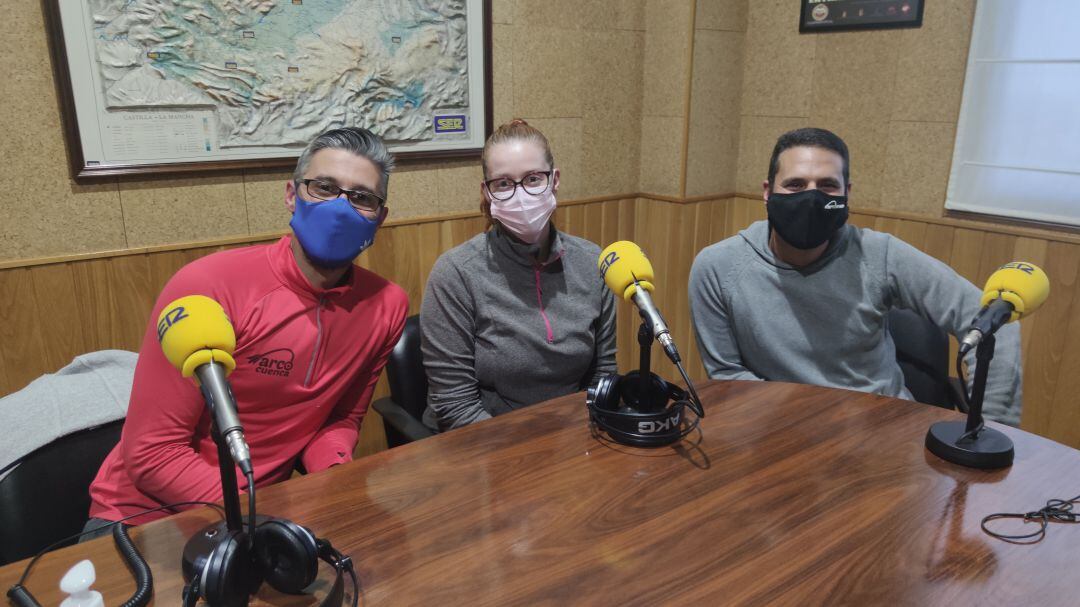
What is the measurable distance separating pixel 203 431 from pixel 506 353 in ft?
2.43

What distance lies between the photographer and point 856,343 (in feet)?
6.79

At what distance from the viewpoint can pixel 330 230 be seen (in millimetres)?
1668

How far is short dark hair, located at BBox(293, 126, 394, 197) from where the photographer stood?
1731 millimetres

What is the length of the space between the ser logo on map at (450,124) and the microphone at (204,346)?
2016 millimetres

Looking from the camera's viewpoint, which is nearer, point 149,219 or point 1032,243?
point 149,219

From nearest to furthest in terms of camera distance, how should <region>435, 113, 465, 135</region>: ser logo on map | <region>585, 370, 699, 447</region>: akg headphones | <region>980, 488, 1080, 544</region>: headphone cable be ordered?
<region>980, 488, 1080, 544</region>: headphone cable
<region>585, 370, 699, 447</region>: akg headphones
<region>435, 113, 465, 135</region>: ser logo on map

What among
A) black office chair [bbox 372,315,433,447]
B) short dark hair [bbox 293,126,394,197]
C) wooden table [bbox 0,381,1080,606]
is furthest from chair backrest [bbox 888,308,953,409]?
short dark hair [bbox 293,126,394,197]

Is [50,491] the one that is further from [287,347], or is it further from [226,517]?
[226,517]

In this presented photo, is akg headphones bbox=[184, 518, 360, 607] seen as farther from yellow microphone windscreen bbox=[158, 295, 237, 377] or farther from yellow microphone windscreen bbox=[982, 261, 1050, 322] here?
yellow microphone windscreen bbox=[982, 261, 1050, 322]

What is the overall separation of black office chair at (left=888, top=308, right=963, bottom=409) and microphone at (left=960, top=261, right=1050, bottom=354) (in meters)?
0.73

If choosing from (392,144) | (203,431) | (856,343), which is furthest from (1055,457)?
(392,144)

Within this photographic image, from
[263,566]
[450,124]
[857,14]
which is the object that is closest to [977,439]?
[263,566]

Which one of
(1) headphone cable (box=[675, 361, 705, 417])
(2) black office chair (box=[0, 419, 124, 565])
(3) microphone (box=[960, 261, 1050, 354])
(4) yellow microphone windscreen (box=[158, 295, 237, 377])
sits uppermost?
(4) yellow microphone windscreen (box=[158, 295, 237, 377])

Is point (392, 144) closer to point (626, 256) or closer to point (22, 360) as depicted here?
point (22, 360)
